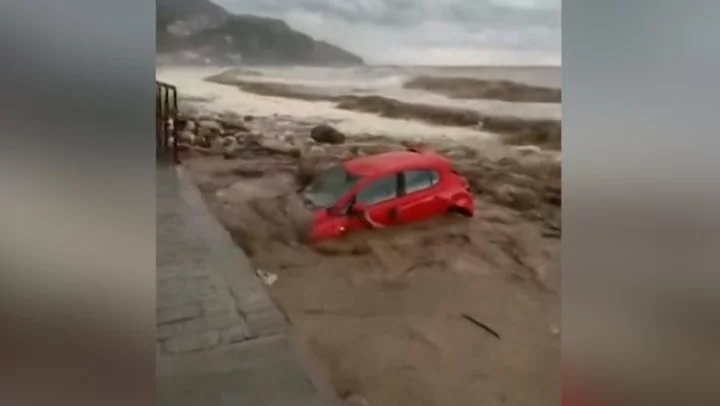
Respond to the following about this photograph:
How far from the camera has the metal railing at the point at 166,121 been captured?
0.92m

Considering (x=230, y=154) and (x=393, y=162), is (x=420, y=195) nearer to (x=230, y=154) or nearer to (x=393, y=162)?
(x=393, y=162)

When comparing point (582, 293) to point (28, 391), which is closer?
point (28, 391)

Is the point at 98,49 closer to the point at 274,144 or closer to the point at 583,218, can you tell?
the point at 274,144

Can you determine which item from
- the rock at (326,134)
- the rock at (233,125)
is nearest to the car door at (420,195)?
the rock at (326,134)

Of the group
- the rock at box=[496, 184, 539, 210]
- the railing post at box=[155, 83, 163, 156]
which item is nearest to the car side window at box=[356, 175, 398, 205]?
the rock at box=[496, 184, 539, 210]

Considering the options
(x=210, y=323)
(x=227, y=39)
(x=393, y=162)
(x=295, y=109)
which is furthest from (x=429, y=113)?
(x=210, y=323)

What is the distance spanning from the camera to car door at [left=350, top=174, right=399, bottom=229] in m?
0.98

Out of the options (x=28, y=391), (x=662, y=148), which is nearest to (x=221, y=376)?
(x=28, y=391)

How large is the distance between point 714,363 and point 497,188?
1.41 ft

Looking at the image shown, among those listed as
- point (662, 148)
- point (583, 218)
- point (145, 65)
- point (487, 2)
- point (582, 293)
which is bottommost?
point (582, 293)

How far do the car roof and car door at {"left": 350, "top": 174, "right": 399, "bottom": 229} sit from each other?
0.05 ft

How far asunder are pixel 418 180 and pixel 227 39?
323 millimetres

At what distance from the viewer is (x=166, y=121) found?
0.92 meters

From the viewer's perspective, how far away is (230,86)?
95cm
